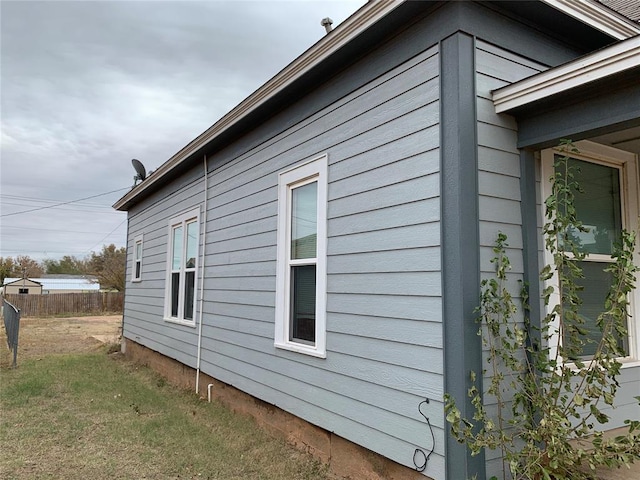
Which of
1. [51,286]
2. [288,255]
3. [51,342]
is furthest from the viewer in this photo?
[51,286]

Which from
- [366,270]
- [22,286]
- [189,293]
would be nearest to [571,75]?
[366,270]

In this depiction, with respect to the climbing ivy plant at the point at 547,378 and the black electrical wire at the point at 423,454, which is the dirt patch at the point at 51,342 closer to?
the black electrical wire at the point at 423,454

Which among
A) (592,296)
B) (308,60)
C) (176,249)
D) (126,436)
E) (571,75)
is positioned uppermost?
(308,60)

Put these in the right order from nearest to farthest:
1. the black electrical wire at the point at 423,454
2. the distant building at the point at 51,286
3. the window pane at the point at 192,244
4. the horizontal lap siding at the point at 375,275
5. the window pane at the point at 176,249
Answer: the black electrical wire at the point at 423,454 < the horizontal lap siding at the point at 375,275 < the window pane at the point at 192,244 < the window pane at the point at 176,249 < the distant building at the point at 51,286

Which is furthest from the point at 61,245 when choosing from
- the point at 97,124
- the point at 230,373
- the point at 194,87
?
the point at 230,373

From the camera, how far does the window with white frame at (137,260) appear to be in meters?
10.3

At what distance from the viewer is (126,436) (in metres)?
4.64

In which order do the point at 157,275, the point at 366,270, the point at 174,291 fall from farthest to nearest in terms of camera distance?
the point at 157,275 < the point at 174,291 < the point at 366,270

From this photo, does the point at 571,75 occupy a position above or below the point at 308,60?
below

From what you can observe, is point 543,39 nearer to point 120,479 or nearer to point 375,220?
point 375,220

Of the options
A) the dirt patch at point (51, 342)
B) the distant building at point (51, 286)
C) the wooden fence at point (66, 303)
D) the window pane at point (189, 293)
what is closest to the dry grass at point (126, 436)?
the window pane at point (189, 293)

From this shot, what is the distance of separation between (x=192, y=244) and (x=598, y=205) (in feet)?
18.8

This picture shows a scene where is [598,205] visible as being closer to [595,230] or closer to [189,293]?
[595,230]

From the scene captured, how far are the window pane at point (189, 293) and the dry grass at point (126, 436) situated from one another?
46.4 inches
